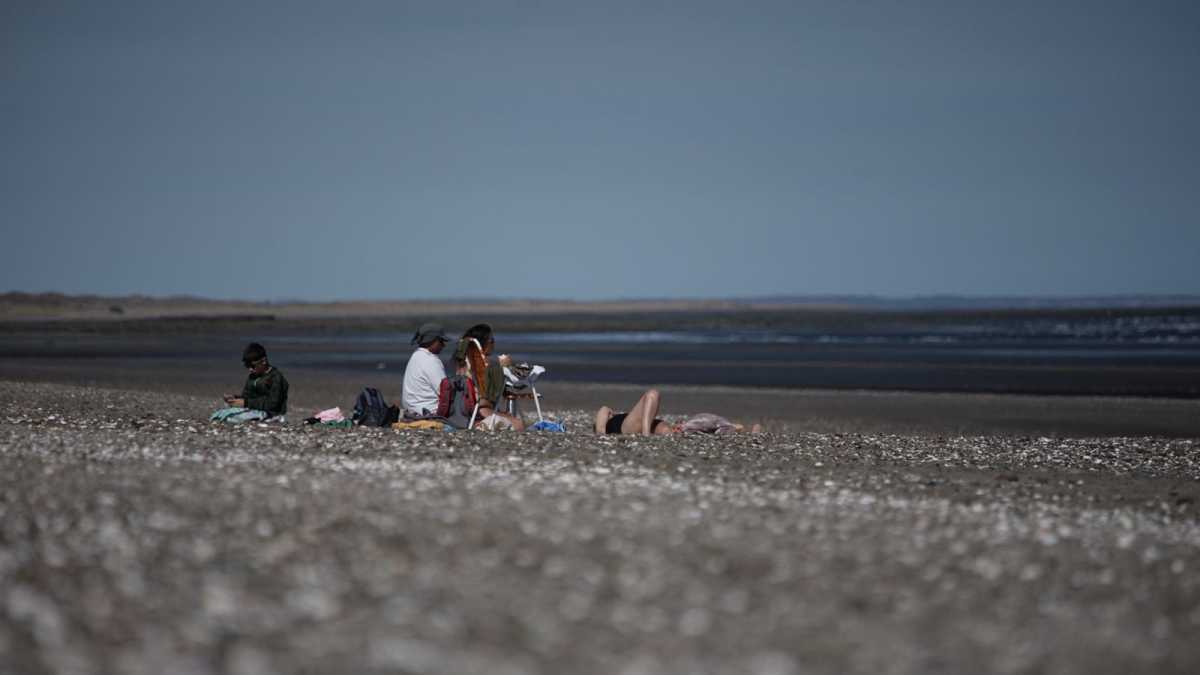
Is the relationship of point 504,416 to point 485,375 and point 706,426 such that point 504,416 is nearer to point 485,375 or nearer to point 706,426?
point 485,375

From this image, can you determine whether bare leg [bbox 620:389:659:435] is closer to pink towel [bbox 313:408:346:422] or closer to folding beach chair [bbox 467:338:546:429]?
folding beach chair [bbox 467:338:546:429]

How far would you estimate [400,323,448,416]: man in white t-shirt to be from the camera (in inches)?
685

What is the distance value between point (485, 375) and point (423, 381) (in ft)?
3.35

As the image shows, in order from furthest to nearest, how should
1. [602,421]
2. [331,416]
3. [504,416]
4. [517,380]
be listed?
[331,416] → [602,421] → [517,380] → [504,416]

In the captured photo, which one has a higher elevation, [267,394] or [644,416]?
[267,394]

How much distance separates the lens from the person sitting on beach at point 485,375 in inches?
682

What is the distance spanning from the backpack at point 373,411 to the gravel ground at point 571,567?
12.7 feet

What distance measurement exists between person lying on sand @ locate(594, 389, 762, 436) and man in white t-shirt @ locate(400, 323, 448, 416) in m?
2.76

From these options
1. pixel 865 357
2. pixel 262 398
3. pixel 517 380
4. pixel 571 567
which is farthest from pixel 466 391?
pixel 865 357

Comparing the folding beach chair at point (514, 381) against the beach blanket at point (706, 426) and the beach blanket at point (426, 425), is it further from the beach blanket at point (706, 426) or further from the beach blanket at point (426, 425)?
the beach blanket at point (706, 426)

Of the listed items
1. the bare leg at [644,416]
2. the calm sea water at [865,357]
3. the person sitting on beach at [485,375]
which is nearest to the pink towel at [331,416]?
the person sitting on beach at [485,375]

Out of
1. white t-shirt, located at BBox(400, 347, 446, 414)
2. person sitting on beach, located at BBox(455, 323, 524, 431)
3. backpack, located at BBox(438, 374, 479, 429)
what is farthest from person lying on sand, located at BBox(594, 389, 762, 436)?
white t-shirt, located at BBox(400, 347, 446, 414)

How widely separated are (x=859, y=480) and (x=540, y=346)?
4476cm

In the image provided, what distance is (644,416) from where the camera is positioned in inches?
702
